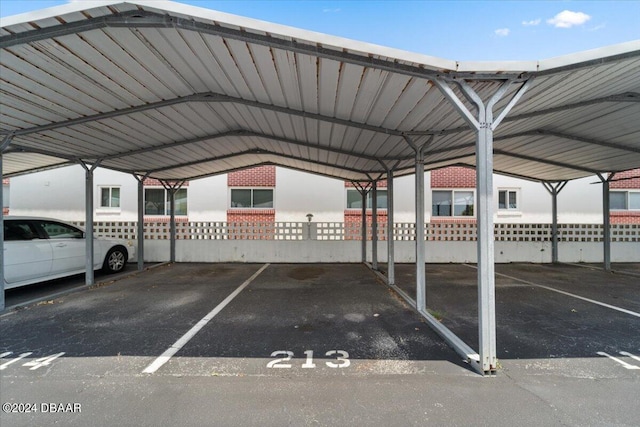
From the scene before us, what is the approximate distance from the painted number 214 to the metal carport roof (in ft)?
10.6

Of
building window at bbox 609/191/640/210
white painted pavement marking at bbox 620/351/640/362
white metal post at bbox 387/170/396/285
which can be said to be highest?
building window at bbox 609/191/640/210

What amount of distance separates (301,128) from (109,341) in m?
4.65

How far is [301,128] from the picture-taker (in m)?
5.89

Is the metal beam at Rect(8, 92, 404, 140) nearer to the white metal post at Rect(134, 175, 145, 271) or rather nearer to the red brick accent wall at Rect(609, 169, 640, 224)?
the white metal post at Rect(134, 175, 145, 271)

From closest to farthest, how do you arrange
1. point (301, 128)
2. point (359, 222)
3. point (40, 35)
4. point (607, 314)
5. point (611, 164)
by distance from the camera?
1. point (40, 35)
2. point (607, 314)
3. point (301, 128)
4. point (611, 164)
5. point (359, 222)

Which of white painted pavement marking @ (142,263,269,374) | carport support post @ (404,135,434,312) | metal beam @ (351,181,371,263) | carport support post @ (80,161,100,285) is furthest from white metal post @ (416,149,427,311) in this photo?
carport support post @ (80,161,100,285)

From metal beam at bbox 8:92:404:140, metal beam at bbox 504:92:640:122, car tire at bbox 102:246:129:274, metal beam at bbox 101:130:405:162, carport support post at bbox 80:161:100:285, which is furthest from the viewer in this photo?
car tire at bbox 102:246:129:274

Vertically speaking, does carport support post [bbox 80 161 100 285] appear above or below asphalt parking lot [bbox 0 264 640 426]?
above

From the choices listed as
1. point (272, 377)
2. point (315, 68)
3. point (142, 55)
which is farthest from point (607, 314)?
point (142, 55)

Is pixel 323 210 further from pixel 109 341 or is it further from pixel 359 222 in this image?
pixel 109 341

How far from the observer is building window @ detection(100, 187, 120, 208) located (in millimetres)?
11336

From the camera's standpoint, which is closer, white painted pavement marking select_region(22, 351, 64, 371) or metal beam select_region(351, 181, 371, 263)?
white painted pavement marking select_region(22, 351, 64, 371)

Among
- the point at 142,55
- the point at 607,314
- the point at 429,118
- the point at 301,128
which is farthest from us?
the point at 301,128

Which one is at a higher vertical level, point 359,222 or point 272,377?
point 359,222
